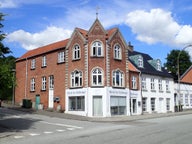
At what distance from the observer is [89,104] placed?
110 feet

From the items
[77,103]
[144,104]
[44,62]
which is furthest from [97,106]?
[44,62]

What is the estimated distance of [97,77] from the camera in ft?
112

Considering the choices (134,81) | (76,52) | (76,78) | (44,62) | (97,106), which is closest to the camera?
(97,106)

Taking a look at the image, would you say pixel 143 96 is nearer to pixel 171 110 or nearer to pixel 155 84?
pixel 155 84

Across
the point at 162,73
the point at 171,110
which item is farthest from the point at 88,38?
the point at 171,110

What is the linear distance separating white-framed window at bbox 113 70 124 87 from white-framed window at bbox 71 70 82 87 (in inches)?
158

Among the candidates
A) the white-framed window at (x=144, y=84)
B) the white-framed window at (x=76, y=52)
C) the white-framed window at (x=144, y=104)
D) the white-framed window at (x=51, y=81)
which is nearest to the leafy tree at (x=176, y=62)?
the white-framed window at (x=144, y=84)

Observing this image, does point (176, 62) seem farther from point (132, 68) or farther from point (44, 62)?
point (44, 62)

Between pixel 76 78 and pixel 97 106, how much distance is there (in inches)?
176

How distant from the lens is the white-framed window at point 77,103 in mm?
34625

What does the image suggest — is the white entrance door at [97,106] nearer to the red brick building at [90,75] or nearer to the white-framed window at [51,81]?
the red brick building at [90,75]

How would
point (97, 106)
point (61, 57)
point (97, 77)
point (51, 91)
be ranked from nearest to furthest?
point (97, 106) → point (97, 77) → point (61, 57) → point (51, 91)

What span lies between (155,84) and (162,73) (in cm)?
293

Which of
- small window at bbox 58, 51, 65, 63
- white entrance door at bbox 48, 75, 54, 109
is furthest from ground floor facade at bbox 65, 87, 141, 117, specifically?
small window at bbox 58, 51, 65, 63
